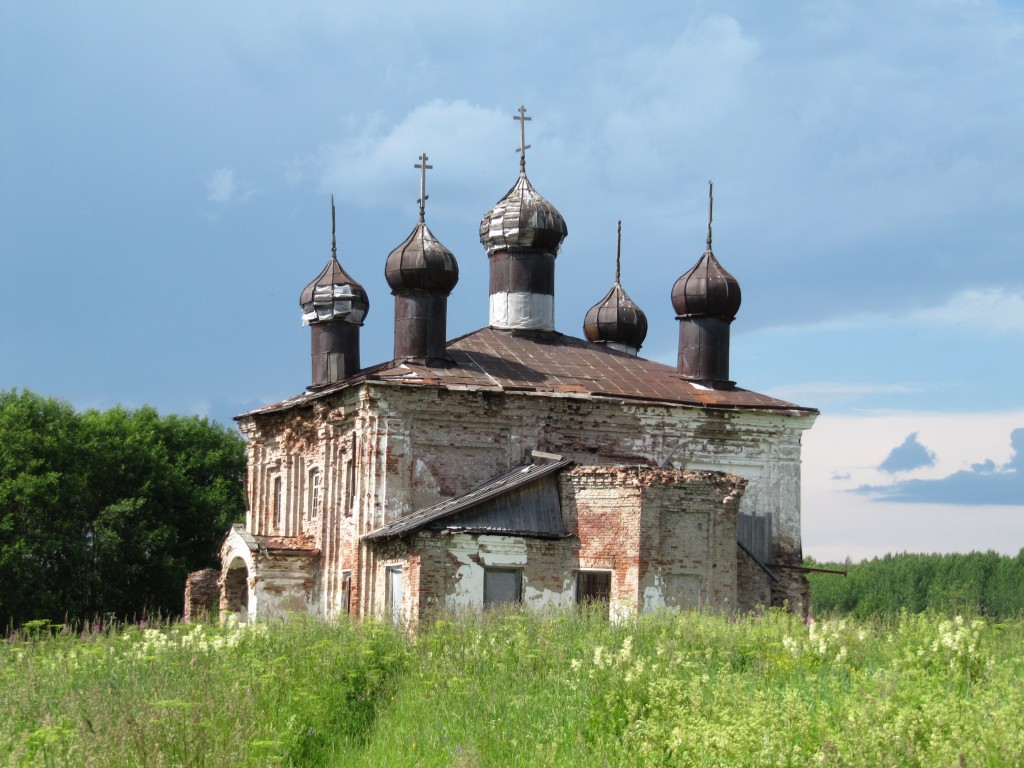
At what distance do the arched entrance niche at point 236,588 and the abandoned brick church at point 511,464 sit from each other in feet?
0.18

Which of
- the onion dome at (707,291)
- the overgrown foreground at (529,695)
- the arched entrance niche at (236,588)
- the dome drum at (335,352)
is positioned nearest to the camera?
the overgrown foreground at (529,695)

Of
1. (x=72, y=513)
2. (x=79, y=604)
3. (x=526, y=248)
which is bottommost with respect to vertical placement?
(x=79, y=604)

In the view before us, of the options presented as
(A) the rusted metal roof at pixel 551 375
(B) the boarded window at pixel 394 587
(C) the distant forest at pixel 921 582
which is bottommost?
(C) the distant forest at pixel 921 582

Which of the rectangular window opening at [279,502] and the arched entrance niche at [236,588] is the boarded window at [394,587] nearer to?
the arched entrance niche at [236,588]

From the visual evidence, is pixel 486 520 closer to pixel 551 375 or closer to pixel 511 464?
pixel 511 464

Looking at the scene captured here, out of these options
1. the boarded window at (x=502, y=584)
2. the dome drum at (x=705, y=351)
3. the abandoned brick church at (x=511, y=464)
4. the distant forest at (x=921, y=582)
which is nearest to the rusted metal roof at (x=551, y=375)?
the abandoned brick church at (x=511, y=464)

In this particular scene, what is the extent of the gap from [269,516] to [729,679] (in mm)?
18556

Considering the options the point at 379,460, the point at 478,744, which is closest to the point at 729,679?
the point at 478,744

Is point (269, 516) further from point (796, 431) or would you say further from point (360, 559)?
point (796, 431)

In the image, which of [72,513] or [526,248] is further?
[72,513]

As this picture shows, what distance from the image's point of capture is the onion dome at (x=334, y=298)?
87.4 ft

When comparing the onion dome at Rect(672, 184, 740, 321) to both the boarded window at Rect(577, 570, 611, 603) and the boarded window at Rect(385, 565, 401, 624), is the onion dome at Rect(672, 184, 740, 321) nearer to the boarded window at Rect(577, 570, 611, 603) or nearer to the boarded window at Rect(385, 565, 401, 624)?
the boarded window at Rect(577, 570, 611, 603)

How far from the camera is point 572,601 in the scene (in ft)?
66.8

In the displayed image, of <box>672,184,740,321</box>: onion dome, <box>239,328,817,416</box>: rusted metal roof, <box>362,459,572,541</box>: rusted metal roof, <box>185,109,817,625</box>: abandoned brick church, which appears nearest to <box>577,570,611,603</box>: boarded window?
<box>185,109,817,625</box>: abandoned brick church
